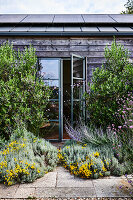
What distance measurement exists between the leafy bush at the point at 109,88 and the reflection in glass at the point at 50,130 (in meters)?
0.99

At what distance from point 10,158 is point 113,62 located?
3065 millimetres

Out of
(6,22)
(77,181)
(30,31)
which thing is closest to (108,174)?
(77,181)

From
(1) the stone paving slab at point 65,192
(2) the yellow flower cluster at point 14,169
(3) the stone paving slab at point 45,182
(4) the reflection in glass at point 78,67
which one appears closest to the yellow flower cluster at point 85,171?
(1) the stone paving slab at point 65,192

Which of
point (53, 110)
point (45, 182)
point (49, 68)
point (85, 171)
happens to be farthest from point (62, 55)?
point (45, 182)

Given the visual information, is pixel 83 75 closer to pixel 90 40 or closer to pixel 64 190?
pixel 90 40

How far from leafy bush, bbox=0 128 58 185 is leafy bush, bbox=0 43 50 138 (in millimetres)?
380

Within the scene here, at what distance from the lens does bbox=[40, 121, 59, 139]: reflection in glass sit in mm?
4637

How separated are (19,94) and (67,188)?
2.13 m

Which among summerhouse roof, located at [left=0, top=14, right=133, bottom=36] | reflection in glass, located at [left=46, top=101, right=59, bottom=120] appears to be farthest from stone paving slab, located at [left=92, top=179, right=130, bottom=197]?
summerhouse roof, located at [left=0, top=14, right=133, bottom=36]

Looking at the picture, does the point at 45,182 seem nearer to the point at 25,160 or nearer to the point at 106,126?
the point at 25,160

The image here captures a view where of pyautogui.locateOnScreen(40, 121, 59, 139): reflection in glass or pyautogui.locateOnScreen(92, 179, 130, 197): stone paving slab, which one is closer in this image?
pyautogui.locateOnScreen(92, 179, 130, 197): stone paving slab

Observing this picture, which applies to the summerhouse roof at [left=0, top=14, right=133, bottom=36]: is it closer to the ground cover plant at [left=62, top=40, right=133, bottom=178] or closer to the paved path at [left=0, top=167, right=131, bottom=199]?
the ground cover plant at [left=62, top=40, right=133, bottom=178]

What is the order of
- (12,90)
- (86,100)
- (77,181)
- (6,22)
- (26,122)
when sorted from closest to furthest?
(77,181) < (12,90) < (26,122) < (86,100) < (6,22)

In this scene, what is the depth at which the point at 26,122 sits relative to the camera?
4027 mm
